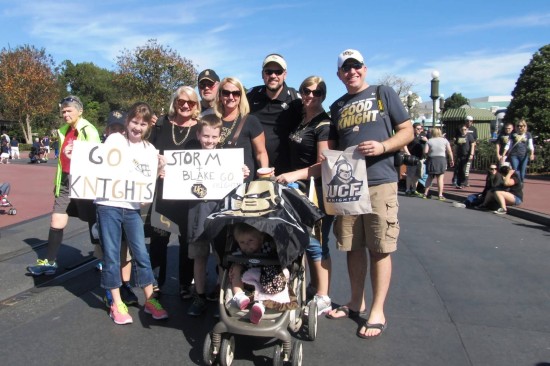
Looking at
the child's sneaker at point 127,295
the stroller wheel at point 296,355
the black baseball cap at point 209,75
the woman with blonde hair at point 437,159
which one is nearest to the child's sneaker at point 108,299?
the child's sneaker at point 127,295

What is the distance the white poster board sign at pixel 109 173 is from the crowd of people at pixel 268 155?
53 millimetres

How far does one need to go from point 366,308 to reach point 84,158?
2836 mm

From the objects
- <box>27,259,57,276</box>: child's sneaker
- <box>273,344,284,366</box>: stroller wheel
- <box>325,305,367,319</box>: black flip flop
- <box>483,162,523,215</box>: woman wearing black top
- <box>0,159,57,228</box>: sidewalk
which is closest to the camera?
<box>273,344,284,366</box>: stroller wheel

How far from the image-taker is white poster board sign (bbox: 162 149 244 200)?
399 centimetres

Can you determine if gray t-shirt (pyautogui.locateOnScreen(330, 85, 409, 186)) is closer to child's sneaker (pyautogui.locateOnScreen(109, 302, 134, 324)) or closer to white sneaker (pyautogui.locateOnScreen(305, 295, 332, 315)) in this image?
white sneaker (pyautogui.locateOnScreen(305, 295, 332, 315))

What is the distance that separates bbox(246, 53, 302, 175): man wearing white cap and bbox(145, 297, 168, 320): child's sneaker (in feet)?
5.28

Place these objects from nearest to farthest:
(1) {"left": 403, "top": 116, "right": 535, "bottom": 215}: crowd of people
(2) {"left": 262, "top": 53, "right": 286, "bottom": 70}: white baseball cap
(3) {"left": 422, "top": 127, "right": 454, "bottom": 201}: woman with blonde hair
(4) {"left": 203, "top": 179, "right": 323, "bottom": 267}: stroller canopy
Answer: (4) {"left": 203, "top": 179, "right": 323, "bottom": 267}: stroller canopy
(2) {"left": 262, "top": 53, "right": 286, "bottom": 70}: white baseball cap
(1) {"left": 403, "top": 116, "right": 535, "bottom": 215}: crowd of people
(3) {"left": 422, "top": 127, "right": 454, "bottom": 201}: woman with blonde hair

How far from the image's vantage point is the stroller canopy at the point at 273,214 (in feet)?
10.9

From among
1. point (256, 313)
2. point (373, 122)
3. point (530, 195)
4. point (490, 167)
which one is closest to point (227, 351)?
point (256, 313)

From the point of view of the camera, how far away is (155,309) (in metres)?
4.11

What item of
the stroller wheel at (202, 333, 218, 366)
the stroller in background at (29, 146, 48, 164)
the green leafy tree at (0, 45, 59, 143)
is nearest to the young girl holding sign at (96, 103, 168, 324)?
the stroller wheel at (202, 333, 218, 366)

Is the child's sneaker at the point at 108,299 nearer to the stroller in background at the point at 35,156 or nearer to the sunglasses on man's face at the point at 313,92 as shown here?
the sunglasses on man's face at the point at 313,92

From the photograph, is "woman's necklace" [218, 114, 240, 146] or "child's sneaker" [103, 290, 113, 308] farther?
"child's sneaker" [103, 290, 113, 308]

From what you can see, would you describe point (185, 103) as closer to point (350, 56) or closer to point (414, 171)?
point (350, 56)
